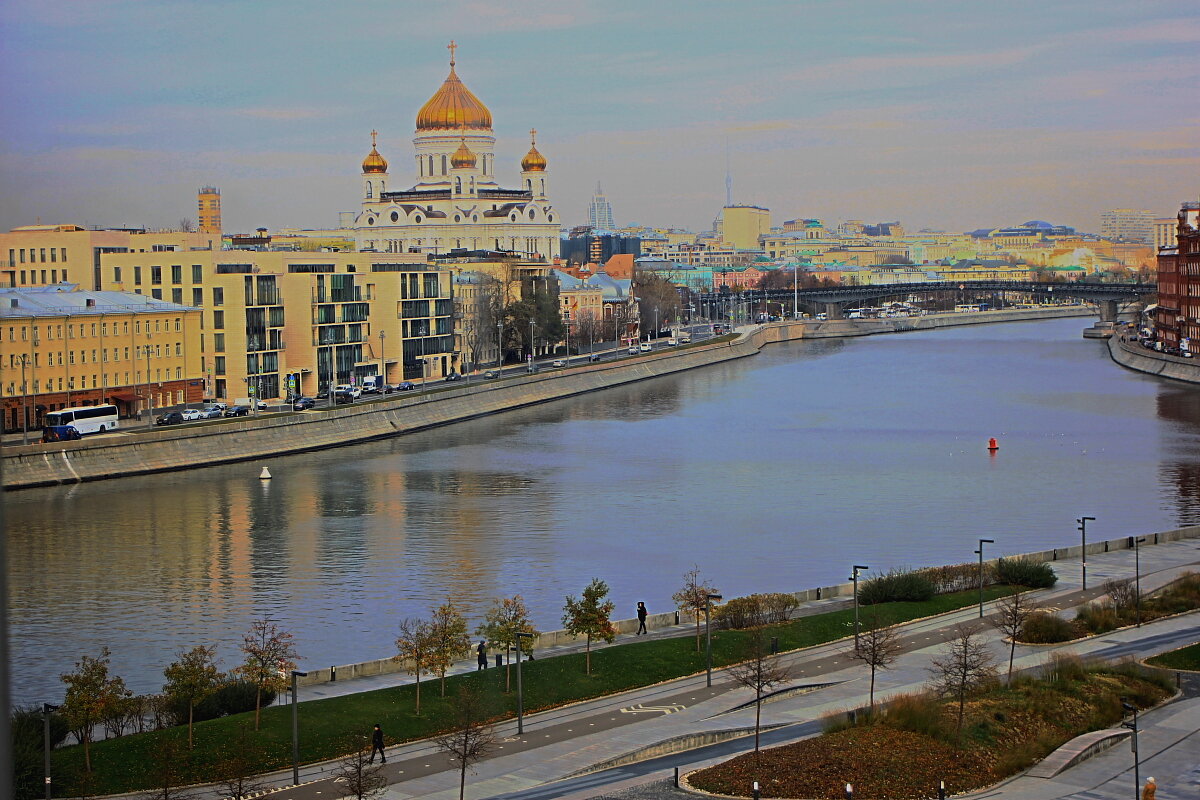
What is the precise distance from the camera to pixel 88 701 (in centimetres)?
1004

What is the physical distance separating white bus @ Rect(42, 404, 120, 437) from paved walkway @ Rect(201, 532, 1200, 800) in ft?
52.6

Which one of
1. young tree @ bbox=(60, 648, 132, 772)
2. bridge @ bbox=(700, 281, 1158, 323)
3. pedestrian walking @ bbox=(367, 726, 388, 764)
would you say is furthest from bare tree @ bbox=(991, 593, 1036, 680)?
bridge @ bbox=(700, 281, 1158, 323)

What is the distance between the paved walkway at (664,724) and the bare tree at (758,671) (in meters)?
0.13

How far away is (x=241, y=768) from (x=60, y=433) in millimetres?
18782

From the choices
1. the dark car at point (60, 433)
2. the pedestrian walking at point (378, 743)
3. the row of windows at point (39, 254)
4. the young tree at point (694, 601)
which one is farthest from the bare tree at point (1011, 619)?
the row of windows at point (39, 254)

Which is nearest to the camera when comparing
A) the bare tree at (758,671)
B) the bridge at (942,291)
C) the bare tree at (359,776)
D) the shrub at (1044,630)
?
the bare tree at (359,776)

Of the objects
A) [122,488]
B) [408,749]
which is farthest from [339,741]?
[122,488]

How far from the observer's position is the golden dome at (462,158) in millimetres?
65019

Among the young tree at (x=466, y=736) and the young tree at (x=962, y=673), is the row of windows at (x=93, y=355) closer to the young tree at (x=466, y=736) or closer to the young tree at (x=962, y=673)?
the young tree at (x=466, y=736)

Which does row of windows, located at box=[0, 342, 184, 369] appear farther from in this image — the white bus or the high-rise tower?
the high-rise tower

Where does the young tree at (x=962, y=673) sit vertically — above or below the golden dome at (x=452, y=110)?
below

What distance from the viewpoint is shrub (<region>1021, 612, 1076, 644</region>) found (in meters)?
13.1

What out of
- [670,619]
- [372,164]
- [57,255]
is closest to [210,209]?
[372,164]

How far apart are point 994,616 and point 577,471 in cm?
1315
